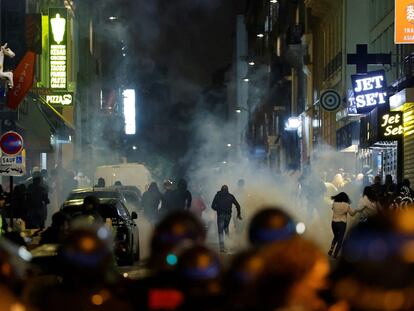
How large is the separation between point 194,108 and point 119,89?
6870 centimetres

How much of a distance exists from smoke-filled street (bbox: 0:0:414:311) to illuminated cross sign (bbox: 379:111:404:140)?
0.13ft

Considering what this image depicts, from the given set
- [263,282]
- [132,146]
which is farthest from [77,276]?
[132,146]

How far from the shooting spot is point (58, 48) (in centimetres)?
3894

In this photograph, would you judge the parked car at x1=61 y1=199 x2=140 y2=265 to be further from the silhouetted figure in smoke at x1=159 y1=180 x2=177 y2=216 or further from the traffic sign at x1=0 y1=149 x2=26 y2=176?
the silhouetted figure in smoke at x1=159 y1=180 x2=177 y2=216

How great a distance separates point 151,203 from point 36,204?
9.60ft

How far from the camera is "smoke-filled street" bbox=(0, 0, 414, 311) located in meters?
3.58

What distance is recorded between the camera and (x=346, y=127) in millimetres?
37500

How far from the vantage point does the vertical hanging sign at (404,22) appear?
2356 cm

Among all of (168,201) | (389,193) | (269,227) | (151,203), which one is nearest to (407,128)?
(168,201)

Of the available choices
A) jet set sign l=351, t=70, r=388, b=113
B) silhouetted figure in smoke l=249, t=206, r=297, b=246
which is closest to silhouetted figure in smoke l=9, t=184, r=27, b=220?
jet set sign l=351, t=70, r=388, b=113

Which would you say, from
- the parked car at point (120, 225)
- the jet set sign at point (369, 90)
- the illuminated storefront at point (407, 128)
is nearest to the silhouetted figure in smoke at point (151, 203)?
the illuminated storefront at point (407, 128)

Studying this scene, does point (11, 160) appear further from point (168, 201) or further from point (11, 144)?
point (168, 201)

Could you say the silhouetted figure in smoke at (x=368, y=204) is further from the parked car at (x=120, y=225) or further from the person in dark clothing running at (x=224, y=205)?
the person in dark clothing running at (x=224, y=205)

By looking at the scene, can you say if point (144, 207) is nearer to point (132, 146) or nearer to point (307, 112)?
point (307, 112)
